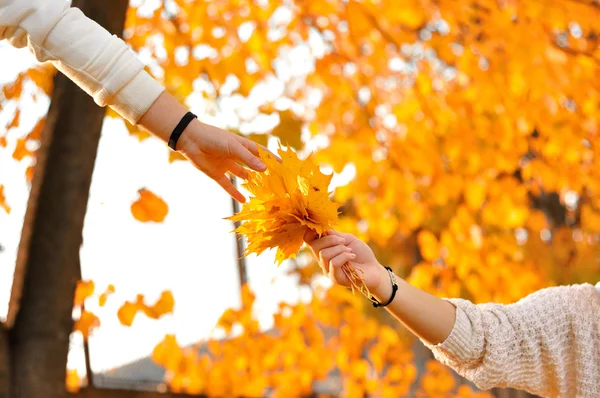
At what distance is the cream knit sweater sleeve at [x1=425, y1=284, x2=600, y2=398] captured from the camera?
1.77 meters

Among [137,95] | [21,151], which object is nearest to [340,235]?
[137,95]

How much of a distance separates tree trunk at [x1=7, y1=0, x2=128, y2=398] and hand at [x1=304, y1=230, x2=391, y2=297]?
4.44ft

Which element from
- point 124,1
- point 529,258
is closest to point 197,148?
point 124,1

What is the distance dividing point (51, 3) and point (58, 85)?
1368mm

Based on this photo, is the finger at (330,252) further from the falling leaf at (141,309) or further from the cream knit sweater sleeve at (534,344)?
the falling leaf at (141,309)

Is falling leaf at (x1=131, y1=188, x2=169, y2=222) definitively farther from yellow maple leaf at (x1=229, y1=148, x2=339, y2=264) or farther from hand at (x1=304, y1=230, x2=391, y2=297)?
yellow maple leaf at (x1=229, y1=148, x2=339, y2=264)

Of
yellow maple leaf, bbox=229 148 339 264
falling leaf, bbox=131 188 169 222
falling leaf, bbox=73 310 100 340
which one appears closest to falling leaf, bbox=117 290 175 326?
falling leaf, bbox=73 310 100 340

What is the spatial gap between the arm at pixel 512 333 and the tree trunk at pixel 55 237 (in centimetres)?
137

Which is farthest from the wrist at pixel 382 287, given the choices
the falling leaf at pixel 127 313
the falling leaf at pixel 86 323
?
the falling leaf at pixel 127 313

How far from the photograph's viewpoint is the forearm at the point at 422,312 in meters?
1.67

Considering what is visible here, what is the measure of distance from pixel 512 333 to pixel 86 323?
88.9 inches

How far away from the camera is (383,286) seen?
5.32 ft

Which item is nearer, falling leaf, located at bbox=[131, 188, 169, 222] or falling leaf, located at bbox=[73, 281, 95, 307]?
falling leaf, located at bbox=[131, 188, 169, 222]

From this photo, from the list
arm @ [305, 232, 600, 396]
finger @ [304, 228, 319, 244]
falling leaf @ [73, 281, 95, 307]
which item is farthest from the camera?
falling leaf @ [73, 281, 95, 307]
